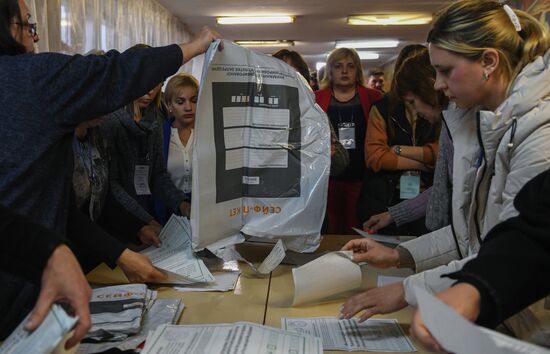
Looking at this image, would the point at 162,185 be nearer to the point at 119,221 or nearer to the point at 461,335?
the point at 119,221

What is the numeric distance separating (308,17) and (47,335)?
538cm

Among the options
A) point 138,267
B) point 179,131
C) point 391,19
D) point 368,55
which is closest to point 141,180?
point 179,131

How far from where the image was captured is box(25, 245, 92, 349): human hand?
0.64 m

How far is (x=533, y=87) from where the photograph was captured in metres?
0.93

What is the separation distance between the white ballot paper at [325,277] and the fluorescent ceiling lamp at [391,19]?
469cm

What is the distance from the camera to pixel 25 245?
2.28ft

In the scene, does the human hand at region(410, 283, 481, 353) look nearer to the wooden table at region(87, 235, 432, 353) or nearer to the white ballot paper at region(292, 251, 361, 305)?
the wooden table at region(87, 235, 432, 353)

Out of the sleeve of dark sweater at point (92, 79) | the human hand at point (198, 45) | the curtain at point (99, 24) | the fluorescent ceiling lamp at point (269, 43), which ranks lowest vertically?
the sleeve of dark sweater at point (92, 79)

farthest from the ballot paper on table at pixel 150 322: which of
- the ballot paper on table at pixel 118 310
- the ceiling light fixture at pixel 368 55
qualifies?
the ceiling light fixture at pixel 368 55

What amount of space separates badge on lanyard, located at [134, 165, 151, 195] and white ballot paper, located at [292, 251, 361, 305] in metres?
0.97

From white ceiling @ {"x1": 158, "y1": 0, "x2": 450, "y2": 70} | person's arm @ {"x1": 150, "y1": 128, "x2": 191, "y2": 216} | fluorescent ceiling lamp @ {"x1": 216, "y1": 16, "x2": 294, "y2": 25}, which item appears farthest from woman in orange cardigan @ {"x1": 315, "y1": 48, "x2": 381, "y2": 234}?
fluorescent ceiling lamp @ {"x1": 216, "y1": 16, "x2": 294, "y2": 25}

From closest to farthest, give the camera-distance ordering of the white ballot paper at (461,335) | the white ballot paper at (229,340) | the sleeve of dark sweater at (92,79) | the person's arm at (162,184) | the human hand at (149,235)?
the white ballot paper at (461,335) < the white ballot paper at (229,340) < the sleeve of dark sweater at (92,79) < the human hand at (149,235) < the person's arm at (162,184)

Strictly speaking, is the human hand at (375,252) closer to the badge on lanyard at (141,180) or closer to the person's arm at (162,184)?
the person's arm at (162,184)

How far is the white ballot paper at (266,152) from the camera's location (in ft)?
4.54
